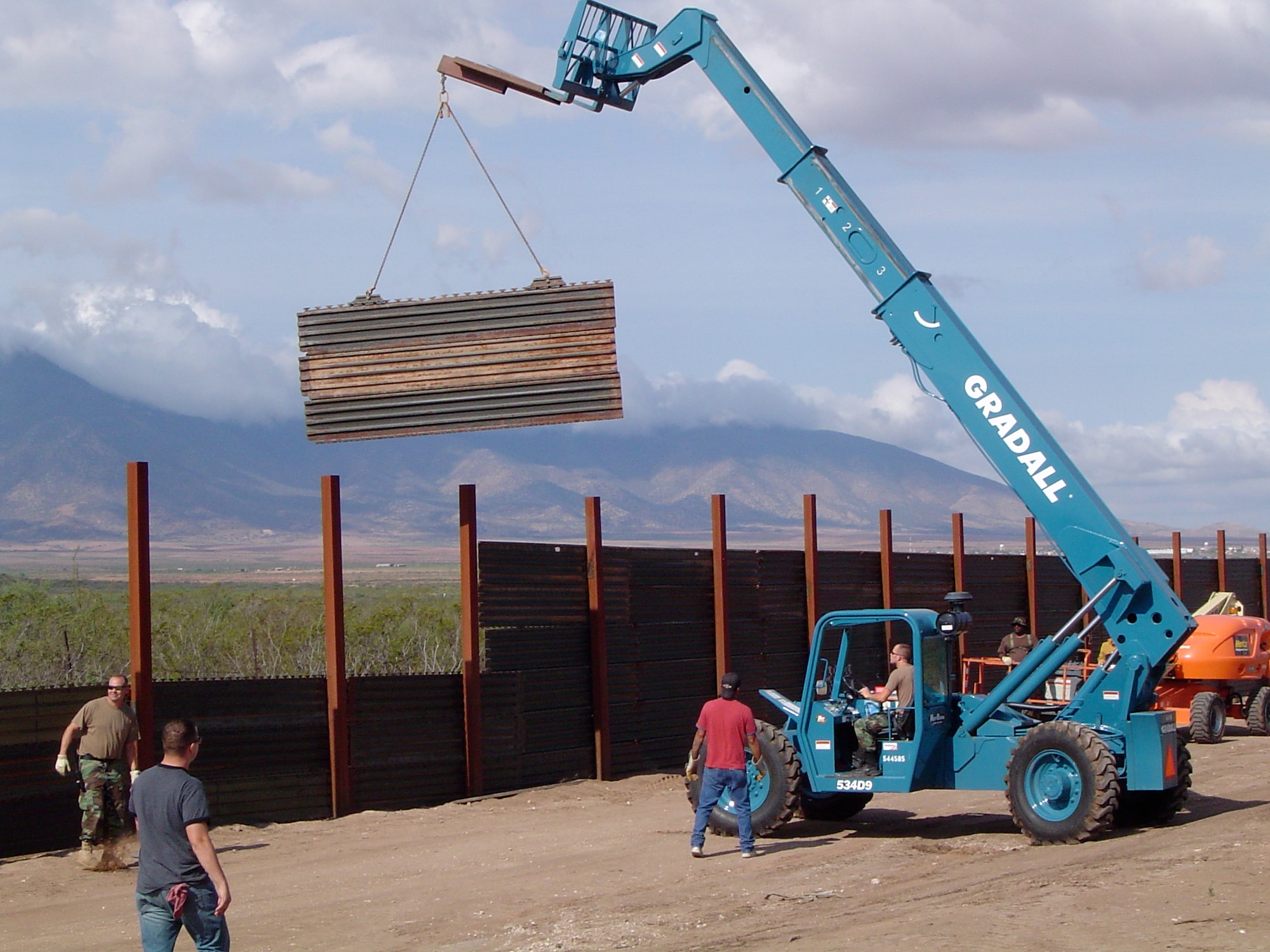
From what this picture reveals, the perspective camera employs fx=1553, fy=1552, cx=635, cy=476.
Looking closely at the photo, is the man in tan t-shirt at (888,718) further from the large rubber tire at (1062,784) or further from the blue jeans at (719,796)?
the blue jeans at (719,796)

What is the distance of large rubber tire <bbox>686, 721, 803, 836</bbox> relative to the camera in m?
14.0

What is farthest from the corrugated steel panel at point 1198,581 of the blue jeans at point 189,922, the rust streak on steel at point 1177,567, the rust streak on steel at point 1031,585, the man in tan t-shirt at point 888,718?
the blue jeans at point 189,922

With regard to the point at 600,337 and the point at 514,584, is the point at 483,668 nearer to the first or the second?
the point at 514,584

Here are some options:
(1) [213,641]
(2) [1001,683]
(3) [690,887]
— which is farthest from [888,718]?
(1) [213,641]

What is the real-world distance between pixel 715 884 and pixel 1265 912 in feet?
13.1

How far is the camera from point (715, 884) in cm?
1193

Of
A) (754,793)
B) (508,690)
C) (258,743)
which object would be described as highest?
(508,690)

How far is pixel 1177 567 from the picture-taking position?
30359mm

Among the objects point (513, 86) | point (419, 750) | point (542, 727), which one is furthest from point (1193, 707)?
point (513, 86)

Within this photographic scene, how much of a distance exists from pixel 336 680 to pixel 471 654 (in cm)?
174

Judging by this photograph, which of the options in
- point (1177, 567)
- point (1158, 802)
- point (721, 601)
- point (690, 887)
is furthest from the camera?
point (1177, 567)

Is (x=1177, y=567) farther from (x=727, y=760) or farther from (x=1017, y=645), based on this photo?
(x=727, y=760)

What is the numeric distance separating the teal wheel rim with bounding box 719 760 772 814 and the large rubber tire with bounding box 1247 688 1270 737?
10893 mm

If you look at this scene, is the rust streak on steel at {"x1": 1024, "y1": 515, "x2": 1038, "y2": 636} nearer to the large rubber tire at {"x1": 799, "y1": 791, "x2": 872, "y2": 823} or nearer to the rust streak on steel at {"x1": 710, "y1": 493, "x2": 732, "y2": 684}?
the rust streak on steel at {"x1": 710, "y1": 493, "x2": 732, "y2": 684}
